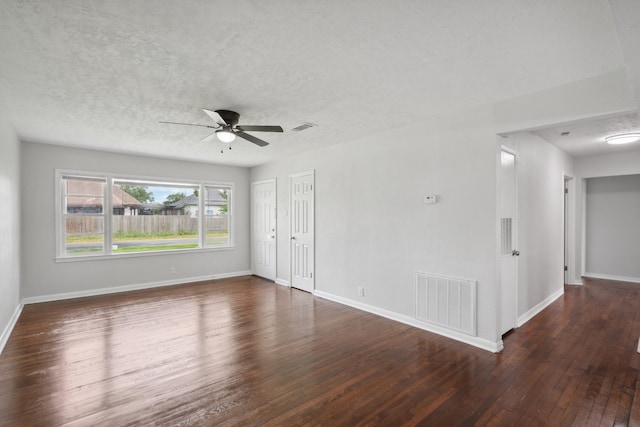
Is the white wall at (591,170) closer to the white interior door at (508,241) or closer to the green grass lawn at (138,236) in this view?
the white interior door at (508,241)

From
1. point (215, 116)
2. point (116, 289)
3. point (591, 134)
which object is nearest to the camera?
point (215, 116)

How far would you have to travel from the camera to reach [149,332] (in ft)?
12.4

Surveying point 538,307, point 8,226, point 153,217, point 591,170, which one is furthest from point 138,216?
point 591,170

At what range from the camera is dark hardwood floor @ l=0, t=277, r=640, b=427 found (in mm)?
2227

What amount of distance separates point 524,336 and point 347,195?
9.71ft

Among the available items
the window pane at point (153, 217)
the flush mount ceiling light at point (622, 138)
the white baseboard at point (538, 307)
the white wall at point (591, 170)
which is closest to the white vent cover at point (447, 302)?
the white baseboard at point (538, 307)

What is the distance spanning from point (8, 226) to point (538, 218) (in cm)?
703

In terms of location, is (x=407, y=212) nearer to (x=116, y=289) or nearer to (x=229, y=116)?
(x=229, y=116)

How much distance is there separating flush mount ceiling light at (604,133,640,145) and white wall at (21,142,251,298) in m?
7.01

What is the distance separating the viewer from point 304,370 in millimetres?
2857

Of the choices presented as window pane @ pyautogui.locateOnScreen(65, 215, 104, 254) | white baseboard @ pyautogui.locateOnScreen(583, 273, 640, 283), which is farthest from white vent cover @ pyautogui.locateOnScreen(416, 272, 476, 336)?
window pane @ pyautogui.locateOnScreen(65, 215, 104, 254)

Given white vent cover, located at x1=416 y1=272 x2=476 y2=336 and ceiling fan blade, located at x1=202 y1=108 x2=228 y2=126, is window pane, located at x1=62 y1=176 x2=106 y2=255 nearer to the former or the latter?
ceiling fan blade, located at x1=202 y1=108 x2=228 y2=126

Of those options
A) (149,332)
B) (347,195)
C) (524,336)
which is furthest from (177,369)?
(524,336)

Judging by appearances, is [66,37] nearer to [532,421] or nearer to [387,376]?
[387,376]
